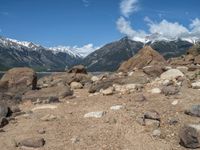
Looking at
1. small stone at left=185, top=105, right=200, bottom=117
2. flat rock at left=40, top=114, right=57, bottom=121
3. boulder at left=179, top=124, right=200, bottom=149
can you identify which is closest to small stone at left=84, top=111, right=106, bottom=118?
flat rock at left=40, top=114, right=57, bottom=121

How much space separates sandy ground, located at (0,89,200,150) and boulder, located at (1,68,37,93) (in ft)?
26.5

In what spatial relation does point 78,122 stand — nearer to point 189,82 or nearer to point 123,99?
point 123,99

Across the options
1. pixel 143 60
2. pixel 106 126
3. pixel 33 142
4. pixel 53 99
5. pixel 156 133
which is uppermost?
pixel 143 60

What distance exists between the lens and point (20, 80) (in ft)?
100

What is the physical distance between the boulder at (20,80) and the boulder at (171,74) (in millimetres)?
9554

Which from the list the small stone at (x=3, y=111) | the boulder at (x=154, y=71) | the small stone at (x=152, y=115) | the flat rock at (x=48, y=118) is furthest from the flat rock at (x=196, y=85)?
the small stone at (x=3, y=111)

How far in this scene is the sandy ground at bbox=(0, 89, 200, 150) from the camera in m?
15.3

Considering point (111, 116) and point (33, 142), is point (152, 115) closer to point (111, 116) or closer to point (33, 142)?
point (111, 116)

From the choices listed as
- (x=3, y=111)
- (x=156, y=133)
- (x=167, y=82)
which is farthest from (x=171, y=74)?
(x=156, y=133)

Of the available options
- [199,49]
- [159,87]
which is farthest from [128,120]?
[199,49]

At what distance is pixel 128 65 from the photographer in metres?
41.9

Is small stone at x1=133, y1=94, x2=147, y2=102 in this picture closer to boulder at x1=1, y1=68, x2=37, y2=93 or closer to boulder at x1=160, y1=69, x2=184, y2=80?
boulder at x1=160, y1=69, x2=184, y2=80

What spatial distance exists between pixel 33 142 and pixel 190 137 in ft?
19.0

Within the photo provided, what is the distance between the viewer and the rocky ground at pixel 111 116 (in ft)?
50.4
